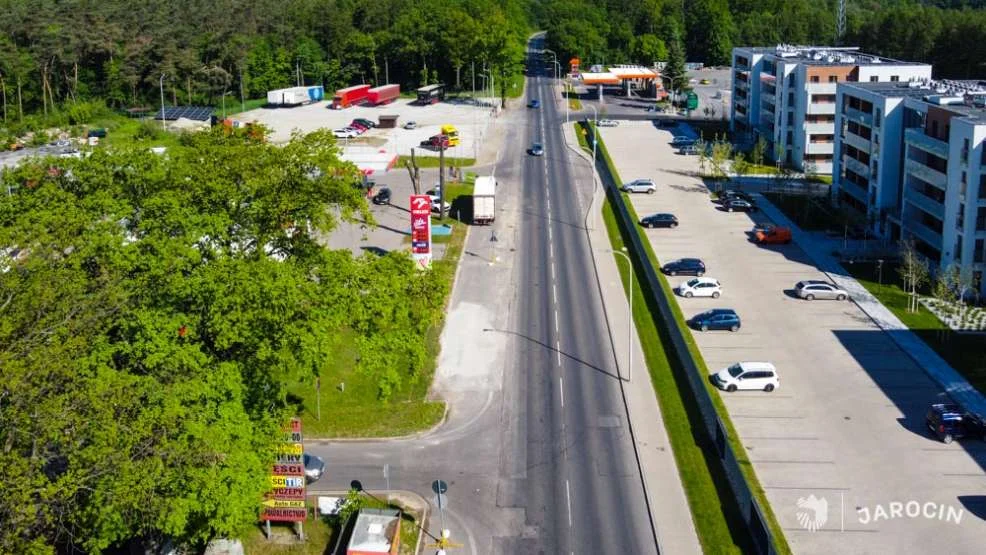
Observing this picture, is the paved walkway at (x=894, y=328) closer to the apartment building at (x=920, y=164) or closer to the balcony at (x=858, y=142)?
the apartment building at (x=920, y=164)

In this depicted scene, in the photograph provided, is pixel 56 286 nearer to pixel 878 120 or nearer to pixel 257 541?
pixel 257 541

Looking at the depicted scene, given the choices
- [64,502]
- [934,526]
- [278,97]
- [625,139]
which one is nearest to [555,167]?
[625,139]

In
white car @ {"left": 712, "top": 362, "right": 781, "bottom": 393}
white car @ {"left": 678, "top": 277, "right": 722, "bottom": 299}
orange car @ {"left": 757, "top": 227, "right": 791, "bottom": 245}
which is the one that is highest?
A: orange car @ {"left": 757, "top": 227, "right": 791, "bottom": 245}

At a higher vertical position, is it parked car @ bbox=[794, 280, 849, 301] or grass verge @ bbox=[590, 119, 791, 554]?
parked car @ bbox=[794, 280, 849, 301]

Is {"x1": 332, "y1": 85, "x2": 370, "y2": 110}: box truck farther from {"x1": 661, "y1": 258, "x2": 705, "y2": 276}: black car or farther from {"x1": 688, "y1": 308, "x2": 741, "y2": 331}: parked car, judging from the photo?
{"x1": 688, "y1": 308, "x2": 741, "y2": 331}: parked car

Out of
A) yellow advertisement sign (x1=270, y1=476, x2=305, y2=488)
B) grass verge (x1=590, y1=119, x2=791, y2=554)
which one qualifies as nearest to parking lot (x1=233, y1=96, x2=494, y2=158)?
grass verge (x1=590, y1=119, x2=791, y2=554)

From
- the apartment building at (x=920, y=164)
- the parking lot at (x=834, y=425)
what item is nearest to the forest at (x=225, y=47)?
the apartment building at (x=920, y=164)
